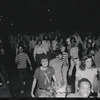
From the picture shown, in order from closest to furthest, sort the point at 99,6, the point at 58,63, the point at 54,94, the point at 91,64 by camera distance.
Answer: the point at 54,94, the point at 91,64, the point at 58,63, the point at 99,6

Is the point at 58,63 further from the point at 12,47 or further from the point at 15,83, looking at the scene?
the point at 12,47

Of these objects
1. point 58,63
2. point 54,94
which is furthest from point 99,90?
point 58,63

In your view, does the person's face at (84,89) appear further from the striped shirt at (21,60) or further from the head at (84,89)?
the striped shirt at (21,60)

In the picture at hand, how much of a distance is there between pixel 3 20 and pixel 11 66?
3428cm

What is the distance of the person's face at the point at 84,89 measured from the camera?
4.83 meters

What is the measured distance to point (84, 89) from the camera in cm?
487

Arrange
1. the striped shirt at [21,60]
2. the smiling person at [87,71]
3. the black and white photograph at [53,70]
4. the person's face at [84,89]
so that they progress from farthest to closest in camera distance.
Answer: the striped shirt at [21,60] → the smiling person at [87,71] → the black and white photograph at [53,70] → the person's face at [84,89]

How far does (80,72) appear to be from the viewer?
6492 millimetres

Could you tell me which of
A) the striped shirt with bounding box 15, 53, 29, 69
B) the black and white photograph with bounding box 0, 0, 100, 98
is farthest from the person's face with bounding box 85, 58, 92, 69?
the striped shirt with bounding box 15, 53, 29, 69

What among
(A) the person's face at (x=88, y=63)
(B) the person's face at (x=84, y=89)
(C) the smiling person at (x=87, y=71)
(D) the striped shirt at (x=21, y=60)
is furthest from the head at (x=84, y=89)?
(D) the striped shirt at (x=21, y=60)

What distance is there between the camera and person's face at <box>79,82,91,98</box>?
190 inches

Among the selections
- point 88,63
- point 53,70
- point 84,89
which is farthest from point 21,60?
point 84,89

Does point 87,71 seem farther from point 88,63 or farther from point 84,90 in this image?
point 84,90

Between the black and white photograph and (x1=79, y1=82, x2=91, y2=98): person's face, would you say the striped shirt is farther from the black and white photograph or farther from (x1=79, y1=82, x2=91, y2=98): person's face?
(x1=79, y1=82, x2=91, y2=98): person's face
